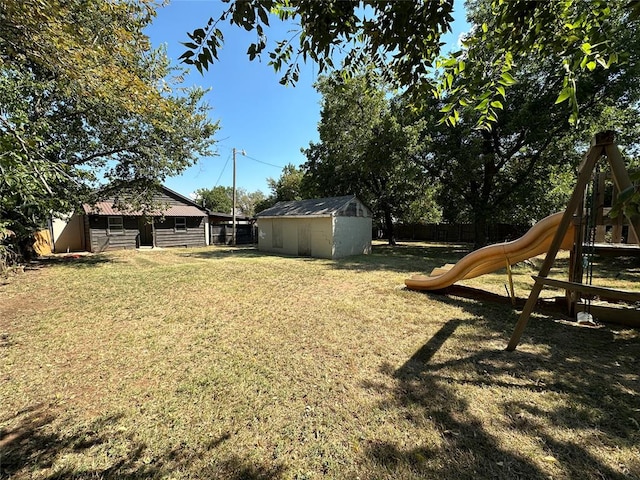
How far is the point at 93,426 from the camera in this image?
91.4 inches

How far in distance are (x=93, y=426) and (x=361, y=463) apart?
7.28 feet

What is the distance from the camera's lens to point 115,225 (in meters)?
16.5

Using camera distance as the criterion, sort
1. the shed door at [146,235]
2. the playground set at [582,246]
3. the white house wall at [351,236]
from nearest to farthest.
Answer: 1. the playground set at [582,246]
2. the white house wall at [351,236]
3. the shed door at [146,235]

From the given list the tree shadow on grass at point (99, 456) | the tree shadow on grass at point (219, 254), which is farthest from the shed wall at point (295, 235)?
the tree shadow on grass at point (99, 456)

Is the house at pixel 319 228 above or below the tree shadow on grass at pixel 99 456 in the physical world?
above

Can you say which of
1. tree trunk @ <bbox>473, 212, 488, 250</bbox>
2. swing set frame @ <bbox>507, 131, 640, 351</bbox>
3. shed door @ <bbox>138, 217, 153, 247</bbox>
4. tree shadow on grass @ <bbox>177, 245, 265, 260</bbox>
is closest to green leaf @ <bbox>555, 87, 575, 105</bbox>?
swing set frame @ <bbox>507, 131, 640, 351</bbox>

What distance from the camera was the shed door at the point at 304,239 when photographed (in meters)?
14.3

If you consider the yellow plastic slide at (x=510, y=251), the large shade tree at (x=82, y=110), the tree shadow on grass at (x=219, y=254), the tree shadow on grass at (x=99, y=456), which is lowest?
the tree shadow on grass at (x=99, y=456)

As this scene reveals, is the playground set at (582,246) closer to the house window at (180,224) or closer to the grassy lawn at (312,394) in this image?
the grassy lawn at (312,394)

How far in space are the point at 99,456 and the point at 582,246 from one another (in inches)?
258

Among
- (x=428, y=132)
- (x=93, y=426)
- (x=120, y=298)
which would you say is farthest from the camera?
(x=428, y=132)

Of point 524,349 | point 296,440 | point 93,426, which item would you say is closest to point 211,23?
point 296,440

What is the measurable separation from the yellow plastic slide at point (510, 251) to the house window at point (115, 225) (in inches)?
706

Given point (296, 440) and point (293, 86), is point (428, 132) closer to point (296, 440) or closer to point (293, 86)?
point (293, 86)
